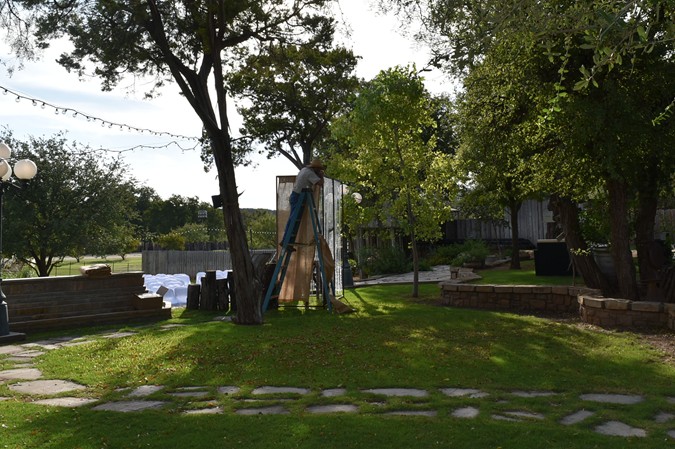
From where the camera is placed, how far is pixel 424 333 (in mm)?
9242

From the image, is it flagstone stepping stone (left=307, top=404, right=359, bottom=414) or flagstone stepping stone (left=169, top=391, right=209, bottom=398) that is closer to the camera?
flagstone stepping stone (left=307, top=404, right=359, bottom=414)

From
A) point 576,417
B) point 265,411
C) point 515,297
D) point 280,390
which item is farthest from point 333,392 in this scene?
point 515,297

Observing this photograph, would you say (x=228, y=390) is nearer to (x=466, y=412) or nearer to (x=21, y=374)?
(x=466, y=412)

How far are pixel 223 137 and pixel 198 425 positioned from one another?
22.7ft

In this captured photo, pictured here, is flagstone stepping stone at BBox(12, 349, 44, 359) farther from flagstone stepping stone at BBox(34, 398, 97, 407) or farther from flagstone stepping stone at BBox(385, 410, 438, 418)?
flagstone stepping stone at BBox(385, 410, 438, 418)

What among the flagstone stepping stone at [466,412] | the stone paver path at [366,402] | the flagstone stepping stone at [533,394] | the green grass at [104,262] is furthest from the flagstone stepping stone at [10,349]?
the green grass at [104,262]

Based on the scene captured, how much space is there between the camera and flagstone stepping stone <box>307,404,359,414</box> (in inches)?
208

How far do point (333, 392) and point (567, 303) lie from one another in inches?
282

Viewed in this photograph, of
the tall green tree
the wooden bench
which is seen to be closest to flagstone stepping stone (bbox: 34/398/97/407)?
the wooden bench

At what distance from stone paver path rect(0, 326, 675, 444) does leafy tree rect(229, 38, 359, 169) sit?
18.3 meters

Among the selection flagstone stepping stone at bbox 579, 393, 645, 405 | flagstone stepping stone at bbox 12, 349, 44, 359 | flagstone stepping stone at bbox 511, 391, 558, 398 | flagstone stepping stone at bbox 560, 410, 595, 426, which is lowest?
flagstone stepping stone at bbox 579, 393, 645, 405

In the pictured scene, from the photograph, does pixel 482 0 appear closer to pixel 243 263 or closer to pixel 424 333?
pixel 424 333

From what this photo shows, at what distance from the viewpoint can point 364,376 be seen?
21.7 ft

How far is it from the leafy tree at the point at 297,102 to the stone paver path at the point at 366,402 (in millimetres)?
18259
